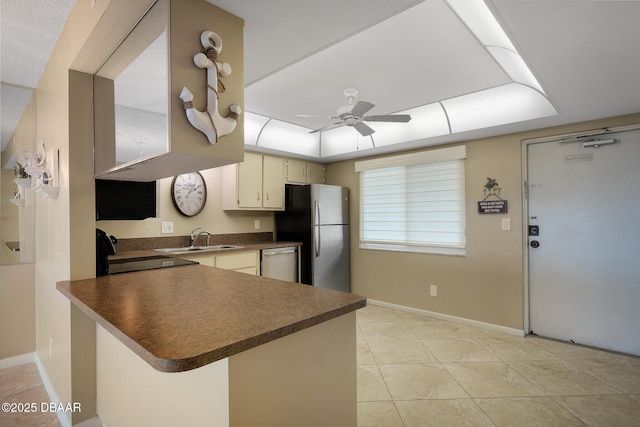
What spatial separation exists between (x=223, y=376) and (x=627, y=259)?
3592mm

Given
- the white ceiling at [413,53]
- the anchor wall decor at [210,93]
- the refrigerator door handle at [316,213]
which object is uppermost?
the white ceiling at [413,53]

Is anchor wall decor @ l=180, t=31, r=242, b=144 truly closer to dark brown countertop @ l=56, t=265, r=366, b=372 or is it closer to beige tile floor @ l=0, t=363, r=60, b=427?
dark brown countertop @ l=56, t=265, r=366, b=372

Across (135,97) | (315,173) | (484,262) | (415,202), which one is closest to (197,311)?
(135,97)

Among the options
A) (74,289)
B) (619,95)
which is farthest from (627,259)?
(74,289)

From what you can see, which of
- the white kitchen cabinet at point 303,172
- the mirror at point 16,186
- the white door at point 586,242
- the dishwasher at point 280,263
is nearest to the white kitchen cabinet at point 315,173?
the white kitchen cabinet at point 303,172

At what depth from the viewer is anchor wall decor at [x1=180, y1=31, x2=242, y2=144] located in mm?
1245

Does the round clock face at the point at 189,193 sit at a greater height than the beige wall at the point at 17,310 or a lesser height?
greater

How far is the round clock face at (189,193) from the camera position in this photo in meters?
3.49

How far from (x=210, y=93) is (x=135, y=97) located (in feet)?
1.95

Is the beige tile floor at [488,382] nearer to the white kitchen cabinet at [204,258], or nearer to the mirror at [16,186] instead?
the white kitchen cabinet at [204,258]

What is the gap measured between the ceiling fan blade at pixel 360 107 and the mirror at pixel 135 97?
4.94 feet

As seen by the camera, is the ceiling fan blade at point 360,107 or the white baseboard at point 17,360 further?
the white baseboard at point 17,360

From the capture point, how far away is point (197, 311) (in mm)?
1158

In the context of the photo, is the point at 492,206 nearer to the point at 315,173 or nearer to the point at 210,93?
the point at 315,173
